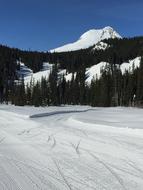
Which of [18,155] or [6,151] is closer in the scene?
[18,155]

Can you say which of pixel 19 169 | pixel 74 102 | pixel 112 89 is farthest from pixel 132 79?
pixel 19 169

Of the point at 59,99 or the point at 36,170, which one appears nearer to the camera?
the point at 36,170

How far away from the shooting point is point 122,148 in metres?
13.3

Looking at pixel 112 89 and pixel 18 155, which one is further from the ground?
pixel 112 89

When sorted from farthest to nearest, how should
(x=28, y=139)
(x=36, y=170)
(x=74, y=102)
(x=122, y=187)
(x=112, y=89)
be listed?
(x=74, y=102)
(x=112, y=89)
(x=28, y=139)
(x=36, y=170)
(x=122, y=187)

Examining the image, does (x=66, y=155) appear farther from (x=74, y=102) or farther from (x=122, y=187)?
(x=74, y=102)

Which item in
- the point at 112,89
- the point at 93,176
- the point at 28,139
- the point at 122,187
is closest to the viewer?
the point at 122,187

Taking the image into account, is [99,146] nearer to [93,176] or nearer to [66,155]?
[66,155]

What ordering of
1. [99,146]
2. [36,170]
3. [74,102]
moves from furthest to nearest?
1. [74,102]
2. [99,146]
3. [36,170]

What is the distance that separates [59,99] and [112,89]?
107ft

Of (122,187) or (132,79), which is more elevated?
(132,79)

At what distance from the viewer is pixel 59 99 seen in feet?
485

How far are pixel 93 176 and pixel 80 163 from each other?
1.72 m

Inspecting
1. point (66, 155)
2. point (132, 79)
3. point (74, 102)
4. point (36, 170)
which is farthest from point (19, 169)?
point (74, 102)
